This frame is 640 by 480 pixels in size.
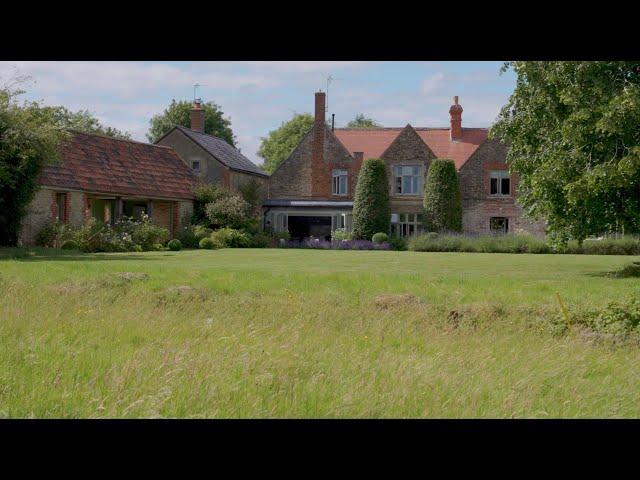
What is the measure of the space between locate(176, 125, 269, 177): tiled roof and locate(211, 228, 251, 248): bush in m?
6.94

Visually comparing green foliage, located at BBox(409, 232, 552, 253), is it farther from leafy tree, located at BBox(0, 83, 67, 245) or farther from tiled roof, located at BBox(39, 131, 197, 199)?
leafy tree, located at BBox(0, 83, 67, 245)

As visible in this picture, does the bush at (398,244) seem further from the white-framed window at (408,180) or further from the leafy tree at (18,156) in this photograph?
the leafy tree at (18,156)

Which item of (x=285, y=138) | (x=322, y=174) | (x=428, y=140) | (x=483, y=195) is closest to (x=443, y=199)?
(x=483, y=195)

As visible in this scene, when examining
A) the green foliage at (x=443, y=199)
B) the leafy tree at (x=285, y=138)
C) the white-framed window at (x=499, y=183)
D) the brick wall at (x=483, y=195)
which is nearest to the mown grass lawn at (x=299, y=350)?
the green foliage at (x=443, y=199)

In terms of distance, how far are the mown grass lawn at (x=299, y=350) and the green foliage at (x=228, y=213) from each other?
60.2 ft

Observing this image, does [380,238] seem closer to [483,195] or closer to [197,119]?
[483,195]

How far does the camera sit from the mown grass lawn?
5.89 metres

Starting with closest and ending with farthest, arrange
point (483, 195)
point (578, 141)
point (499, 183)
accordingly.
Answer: point (578, 141), point (483, 195), point (499, 183)

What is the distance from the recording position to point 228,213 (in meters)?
33.8

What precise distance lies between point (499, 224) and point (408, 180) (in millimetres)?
5038

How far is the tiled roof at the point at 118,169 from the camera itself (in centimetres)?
2903

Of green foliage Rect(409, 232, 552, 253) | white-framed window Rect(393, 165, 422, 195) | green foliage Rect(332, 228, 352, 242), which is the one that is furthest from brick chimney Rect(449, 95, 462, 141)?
green foliage Rect(409, 232, 552, 253)
